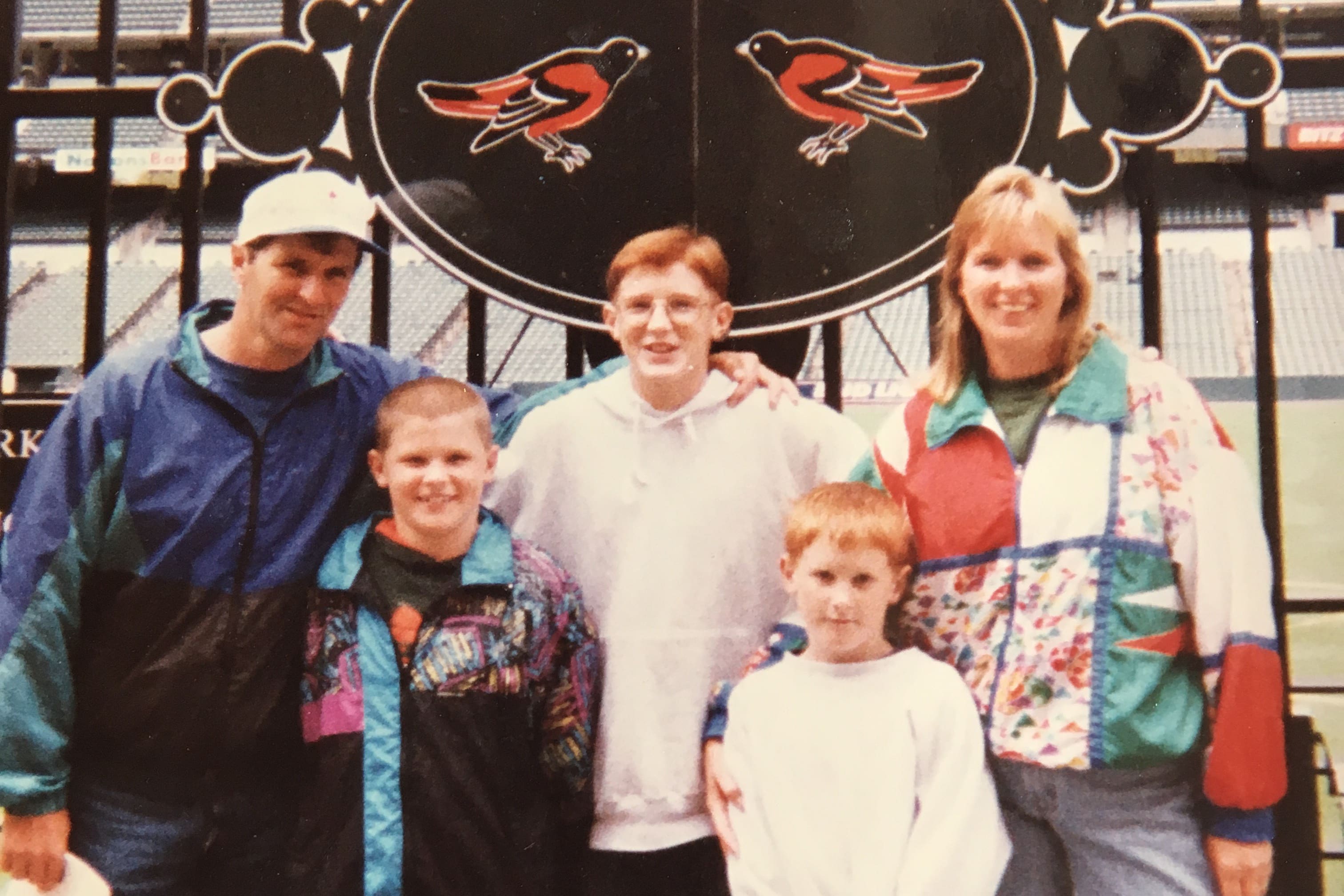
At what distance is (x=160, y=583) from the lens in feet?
5.99

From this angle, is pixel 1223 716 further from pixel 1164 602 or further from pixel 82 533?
pixel 82 533

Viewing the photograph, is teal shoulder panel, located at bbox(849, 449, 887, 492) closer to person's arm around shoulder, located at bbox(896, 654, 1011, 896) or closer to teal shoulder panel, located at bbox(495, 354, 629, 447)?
person's arm around shoulder, located at bbox(896, 654, 1011, 896)

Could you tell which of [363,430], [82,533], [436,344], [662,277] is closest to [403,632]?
[363,430]

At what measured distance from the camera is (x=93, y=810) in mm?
1853

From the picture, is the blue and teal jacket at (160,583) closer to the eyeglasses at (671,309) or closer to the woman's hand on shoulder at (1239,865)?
the eyeglasses at (671,309)

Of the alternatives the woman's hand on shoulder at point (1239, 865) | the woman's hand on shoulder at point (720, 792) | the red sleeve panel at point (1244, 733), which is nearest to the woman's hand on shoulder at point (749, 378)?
the woman's hand on shoulder at point (720, 792)

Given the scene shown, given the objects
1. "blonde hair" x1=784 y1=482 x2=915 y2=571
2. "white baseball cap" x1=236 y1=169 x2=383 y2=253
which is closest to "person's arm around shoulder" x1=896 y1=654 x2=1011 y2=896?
"blonde hair" x1=784 y1=482 x2=915 y2=571

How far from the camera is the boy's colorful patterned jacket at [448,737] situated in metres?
Answer: 1.70

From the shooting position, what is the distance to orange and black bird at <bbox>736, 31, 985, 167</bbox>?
2.08 metres

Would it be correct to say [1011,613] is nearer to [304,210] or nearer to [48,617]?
[304,210]

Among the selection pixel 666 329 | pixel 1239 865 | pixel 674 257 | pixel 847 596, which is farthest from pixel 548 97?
pixel 1239 865

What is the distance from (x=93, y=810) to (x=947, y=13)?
2218mm

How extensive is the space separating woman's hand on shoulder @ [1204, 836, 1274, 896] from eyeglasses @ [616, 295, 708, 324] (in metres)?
1.23

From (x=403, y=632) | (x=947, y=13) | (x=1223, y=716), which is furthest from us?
(x=947, y=13)
